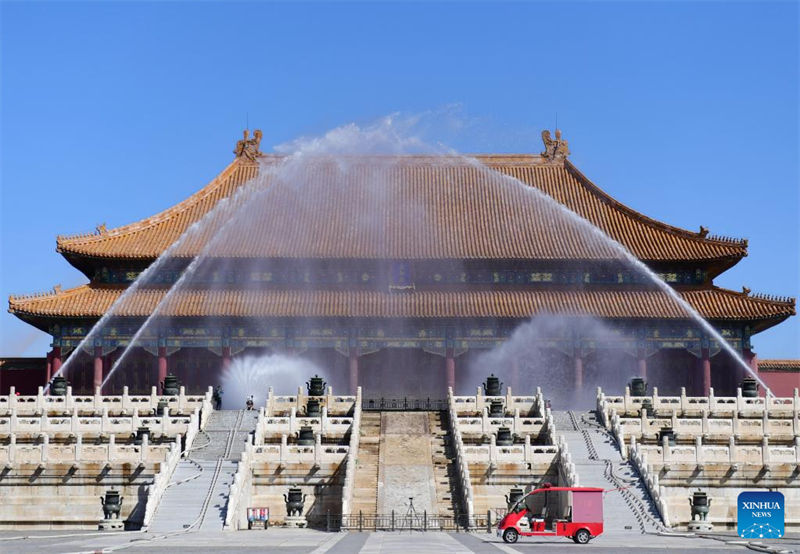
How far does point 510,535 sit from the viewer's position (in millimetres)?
43906

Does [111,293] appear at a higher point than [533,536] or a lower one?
higher

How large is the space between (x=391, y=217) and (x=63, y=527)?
42.5 metres

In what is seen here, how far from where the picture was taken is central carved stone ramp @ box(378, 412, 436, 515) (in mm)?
52594

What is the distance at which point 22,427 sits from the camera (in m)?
59.4

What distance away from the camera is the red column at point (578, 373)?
81881 mm

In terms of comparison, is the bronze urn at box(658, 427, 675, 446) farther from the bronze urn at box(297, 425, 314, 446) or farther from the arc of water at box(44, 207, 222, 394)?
the arc of water at box(44, 207, 222, 394)

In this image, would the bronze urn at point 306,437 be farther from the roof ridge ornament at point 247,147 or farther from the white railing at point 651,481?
the roof ridge ornament at point 247,147

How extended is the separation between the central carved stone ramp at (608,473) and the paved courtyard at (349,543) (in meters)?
1.80

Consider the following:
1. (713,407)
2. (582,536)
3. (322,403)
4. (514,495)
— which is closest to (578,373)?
(713,407)

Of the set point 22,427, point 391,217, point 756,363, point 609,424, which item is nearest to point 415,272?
point 391,217

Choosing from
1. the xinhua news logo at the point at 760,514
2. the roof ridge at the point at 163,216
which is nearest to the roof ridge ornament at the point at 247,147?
the roof ridge at the point at 163,216

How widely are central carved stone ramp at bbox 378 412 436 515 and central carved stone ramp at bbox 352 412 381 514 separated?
0.79 ft

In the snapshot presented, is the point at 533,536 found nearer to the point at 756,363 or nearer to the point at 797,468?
the point at 797,468

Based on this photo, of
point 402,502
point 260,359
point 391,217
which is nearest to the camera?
point 402,502
